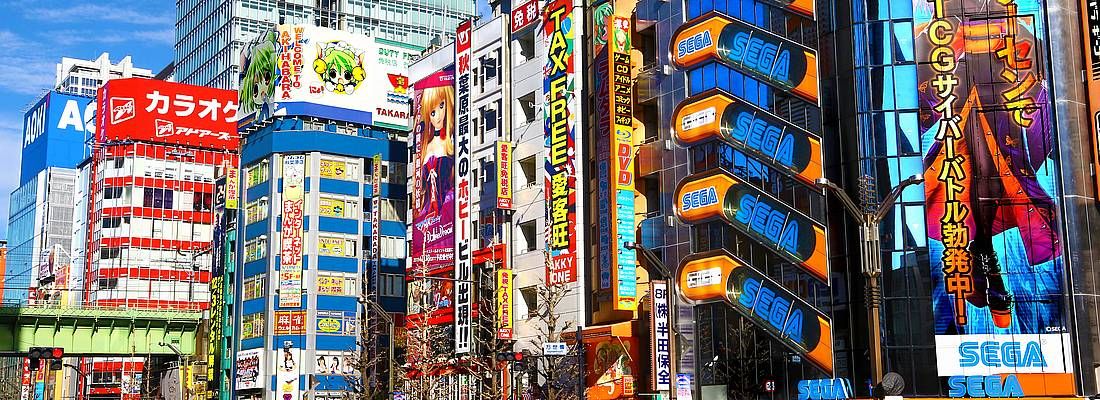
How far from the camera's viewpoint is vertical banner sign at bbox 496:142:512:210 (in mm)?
74812

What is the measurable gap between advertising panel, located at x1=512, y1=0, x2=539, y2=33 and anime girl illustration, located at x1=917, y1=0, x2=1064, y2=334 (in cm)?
2880

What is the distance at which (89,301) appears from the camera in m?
139

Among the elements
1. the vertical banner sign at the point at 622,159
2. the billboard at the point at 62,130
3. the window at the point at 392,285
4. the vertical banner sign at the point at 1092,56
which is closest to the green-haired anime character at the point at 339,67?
the window at the point at 392,285

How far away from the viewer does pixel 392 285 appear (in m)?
104

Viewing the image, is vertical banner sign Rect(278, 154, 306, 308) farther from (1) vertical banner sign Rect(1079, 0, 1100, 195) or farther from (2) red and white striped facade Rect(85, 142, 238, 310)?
(1) vertical banner sign Rect(1079, 0, 1100, 195)

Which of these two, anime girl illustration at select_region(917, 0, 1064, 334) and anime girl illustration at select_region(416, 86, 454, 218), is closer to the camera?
anime girl illustration at select_region(917, 0, 1064, 334)

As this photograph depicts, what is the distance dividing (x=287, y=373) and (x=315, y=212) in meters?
12.8

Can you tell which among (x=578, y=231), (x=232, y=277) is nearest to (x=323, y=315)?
(x=232, y=277)

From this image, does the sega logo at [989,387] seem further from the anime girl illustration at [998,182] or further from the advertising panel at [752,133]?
the advertising panel at [752,133]

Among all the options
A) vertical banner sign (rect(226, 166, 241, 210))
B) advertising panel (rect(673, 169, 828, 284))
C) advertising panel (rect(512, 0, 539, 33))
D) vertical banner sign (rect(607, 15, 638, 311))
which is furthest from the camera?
vertical banner sign (rect(226, 166, 241, 210))

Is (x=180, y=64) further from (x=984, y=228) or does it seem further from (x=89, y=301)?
(x=984, y=228)

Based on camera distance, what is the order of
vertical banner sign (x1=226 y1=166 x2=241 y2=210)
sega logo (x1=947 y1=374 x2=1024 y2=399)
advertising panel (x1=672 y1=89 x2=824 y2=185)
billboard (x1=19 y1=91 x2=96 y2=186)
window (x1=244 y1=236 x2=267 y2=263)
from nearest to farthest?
sega logo (x1=947 y1=374 x2=1024 y2=399)
advertising panel (x1=672 y1=89 x2=824 y2=185)
window (x1=244 y1=236 x2=267 y2=263)
vertical banner sign (x1=226 y1=166 x2=241 y2=210)
billboard (x1=19 y1=91 x2=96 y2=186)

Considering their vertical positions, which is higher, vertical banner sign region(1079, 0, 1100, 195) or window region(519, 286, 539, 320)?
vertical banner sign region(1079, 0, 1100, 195)

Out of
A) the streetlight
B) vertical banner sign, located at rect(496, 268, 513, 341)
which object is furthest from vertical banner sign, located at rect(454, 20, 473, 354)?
the streetlight
